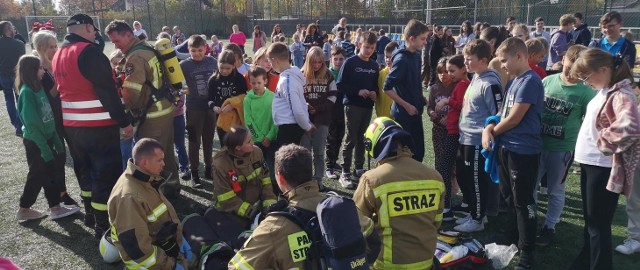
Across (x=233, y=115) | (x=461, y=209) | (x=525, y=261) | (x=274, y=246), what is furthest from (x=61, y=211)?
(x=525, y=261)

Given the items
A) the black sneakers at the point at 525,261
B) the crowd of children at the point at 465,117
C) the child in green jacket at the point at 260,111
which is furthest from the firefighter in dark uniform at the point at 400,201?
the child in green jacket at the point at 260,111

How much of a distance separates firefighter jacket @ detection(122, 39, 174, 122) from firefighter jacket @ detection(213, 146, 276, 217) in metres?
1.00

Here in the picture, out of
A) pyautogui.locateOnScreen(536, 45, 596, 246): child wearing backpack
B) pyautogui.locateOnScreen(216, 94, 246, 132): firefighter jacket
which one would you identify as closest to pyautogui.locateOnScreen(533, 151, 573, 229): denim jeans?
pyautogui.locateOnScreen(536, 45, 596, 246): child wearing backpack

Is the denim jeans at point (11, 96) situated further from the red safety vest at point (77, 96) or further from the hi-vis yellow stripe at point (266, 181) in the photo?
the hi-vis yellow stripe at point (266, 181)

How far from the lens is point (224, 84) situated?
18.0 ft

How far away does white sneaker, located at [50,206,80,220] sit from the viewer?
16.4 feet

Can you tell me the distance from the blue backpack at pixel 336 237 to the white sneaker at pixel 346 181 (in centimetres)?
348

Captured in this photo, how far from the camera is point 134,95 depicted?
4.79 metres

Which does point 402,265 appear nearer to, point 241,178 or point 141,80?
point 241,178

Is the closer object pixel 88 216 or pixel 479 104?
pixel 479 104

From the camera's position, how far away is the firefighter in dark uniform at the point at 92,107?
4.22 meters

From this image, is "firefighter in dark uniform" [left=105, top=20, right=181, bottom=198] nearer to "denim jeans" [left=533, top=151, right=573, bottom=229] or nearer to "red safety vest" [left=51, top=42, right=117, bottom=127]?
"red safety vest" [left=51, top=42, right=117, bottom=127]

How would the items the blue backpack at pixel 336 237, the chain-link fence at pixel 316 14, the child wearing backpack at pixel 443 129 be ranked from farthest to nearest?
the chain-link fence at pixel 316 14, the child wearing backpack at pixel 443 129, the blue backpack at pixel 336 237

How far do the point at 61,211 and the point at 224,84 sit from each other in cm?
226
